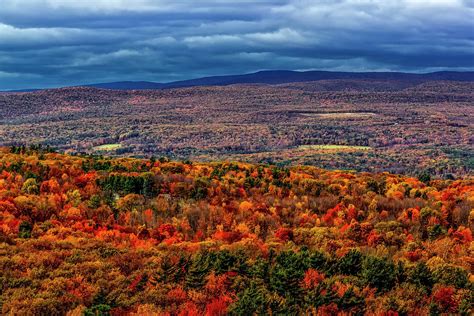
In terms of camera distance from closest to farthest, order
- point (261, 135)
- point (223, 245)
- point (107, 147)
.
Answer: point (223, 245) → point (107, 147) → point (261, 135)

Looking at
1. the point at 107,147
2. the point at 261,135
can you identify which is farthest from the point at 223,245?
the point at 261,135

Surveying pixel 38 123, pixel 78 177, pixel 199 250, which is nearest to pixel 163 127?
pixel 38 123

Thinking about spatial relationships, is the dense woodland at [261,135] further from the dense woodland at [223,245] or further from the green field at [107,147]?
the dense woodland at [223,245]

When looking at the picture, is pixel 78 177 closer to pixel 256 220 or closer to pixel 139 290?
pixel 256 220

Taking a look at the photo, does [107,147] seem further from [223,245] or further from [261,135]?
[223,245]

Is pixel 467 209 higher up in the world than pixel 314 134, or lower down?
higher up

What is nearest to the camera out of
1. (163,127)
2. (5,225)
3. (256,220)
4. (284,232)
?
(5,225)

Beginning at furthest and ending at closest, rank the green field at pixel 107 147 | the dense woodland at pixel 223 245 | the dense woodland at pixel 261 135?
the green field at pixel 107 147 < the dense woodland at pixel 261 135 < the dense woodland at pixel 223 245

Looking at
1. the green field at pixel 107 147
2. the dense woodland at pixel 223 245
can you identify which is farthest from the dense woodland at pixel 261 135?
the dense woodland at pixel 223 245

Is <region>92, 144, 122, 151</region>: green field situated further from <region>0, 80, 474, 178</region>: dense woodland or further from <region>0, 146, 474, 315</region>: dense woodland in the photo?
<region>0, 146, 474, 315</region>: dense woodland
